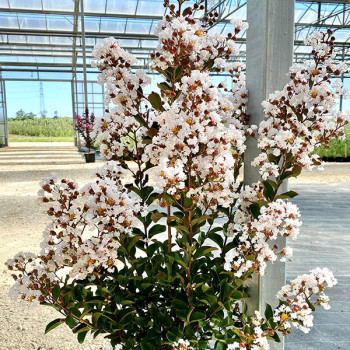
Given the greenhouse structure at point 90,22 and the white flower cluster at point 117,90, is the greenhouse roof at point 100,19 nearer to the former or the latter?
the greenhouse structure at point 90,22

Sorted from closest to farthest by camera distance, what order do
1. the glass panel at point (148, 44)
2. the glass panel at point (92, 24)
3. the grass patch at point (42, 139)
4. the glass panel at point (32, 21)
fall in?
the glass panel at point (32, 21) < the glass panel at point (92, 24) < the glass panel at point (148, 44) < the grass patch at point (42, 139)

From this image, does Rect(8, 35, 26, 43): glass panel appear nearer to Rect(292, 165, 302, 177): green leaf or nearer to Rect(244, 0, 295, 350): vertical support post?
Rect(244, 0, 295, 350): vertical support post

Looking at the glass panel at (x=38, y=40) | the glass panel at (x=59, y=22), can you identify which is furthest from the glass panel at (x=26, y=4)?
the glass panel at (x=38, y=40)

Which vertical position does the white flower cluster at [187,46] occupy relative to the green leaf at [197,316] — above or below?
above

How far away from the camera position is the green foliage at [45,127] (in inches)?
878

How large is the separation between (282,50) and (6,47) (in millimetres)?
15833

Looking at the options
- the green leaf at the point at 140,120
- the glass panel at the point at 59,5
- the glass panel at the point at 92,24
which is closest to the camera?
the green leaf at the point at 140,120

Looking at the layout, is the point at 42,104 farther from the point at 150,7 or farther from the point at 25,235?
the point at 25,235

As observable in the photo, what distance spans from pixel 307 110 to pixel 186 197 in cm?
42

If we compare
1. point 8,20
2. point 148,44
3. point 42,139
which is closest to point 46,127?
point 42,139

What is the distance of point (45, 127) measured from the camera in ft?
74.4

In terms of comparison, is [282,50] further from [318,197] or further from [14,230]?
[318,197]

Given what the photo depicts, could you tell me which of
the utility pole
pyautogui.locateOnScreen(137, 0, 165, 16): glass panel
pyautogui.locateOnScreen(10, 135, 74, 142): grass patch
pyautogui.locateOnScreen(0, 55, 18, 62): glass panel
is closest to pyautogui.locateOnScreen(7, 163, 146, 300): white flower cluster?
pyautogui.locateOnScreen(137, 0, 165, 16): glass panel

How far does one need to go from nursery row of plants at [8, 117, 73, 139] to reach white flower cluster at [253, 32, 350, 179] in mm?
22163
